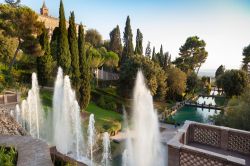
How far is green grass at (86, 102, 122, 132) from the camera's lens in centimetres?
1465

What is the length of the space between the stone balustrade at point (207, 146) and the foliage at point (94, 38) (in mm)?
36473

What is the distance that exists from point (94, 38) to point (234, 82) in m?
26.7

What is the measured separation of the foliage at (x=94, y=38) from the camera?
40.8 m

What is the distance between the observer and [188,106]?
27578mm

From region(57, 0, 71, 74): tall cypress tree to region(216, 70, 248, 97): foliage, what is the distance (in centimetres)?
1649

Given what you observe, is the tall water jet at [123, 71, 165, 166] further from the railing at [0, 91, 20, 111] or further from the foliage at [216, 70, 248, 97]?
the foliage at [216, 70, 248, 97]

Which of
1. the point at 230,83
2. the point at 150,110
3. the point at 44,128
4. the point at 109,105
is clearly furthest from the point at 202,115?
the point at 44,128

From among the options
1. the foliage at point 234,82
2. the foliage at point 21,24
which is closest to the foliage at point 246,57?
the foliage at point 234,82

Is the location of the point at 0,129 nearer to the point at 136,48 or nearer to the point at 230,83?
the point at 230,83

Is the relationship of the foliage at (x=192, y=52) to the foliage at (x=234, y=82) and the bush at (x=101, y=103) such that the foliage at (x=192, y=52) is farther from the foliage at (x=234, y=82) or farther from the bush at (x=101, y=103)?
the bush at (x=101, y=103)

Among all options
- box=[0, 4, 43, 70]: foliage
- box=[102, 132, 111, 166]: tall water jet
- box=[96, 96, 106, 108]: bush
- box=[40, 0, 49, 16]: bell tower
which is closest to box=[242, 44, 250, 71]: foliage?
box=[96, 96, 106, 108]: bush

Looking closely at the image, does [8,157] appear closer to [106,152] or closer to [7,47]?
[106,152]

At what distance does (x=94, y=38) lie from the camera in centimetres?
4125

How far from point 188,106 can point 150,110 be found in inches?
661
